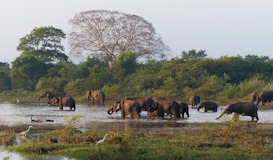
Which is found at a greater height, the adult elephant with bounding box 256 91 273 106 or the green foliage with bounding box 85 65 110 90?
the green foliage with bounding box 85 65 110 90

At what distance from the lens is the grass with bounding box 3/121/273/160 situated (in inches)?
442

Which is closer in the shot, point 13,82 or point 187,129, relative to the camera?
point 187,129

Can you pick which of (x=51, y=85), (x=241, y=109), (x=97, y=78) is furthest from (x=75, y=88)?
(x=241, y=109)

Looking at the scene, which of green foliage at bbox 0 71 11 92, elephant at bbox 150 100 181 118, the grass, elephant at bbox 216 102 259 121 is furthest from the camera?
green foliage at bbox 0 71 11 92

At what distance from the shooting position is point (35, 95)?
42531mm

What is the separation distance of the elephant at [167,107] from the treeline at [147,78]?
44.4 ft

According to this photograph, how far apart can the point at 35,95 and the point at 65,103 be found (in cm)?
1570

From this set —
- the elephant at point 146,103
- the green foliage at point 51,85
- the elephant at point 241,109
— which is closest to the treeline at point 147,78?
the green foliage at point 51,85

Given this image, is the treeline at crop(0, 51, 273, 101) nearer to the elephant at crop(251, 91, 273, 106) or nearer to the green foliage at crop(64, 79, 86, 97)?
the green foliage at crop(64, 79, 86, 97)

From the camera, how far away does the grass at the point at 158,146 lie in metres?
11.2

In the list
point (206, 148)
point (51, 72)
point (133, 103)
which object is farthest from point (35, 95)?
point (206, 148)

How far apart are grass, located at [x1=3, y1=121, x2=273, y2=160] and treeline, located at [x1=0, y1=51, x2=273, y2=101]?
2089 cm

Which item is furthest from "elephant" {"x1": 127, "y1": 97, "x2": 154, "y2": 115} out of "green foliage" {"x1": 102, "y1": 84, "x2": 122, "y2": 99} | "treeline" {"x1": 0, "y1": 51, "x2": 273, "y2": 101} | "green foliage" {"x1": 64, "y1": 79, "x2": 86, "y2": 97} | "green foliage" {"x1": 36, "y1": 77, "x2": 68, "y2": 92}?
"green foliage" {"x1": 36, "y1": 77, "x2": 68, "y2": 92}

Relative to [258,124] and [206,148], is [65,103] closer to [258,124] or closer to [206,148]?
[258,124]
